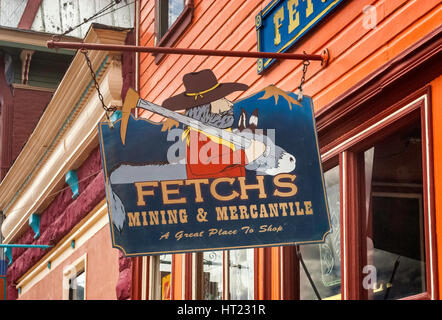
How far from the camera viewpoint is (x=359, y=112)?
6.90 m

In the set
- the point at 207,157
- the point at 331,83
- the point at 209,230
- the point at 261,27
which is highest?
the point at 261,27

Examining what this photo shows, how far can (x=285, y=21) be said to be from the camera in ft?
26.6

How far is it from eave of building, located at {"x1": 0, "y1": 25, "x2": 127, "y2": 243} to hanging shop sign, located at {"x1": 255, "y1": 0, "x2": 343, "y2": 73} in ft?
14.1

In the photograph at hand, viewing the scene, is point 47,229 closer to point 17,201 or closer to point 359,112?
point 17,201

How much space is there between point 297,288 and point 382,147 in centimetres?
170

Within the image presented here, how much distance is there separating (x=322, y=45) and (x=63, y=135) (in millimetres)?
8600

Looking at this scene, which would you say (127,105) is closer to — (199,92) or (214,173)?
(199,92)

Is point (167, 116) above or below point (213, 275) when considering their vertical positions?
above

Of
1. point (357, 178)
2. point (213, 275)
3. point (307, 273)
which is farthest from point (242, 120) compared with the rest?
point (213, 275)

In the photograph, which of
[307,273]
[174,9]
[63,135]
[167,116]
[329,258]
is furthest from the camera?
[63,135]
